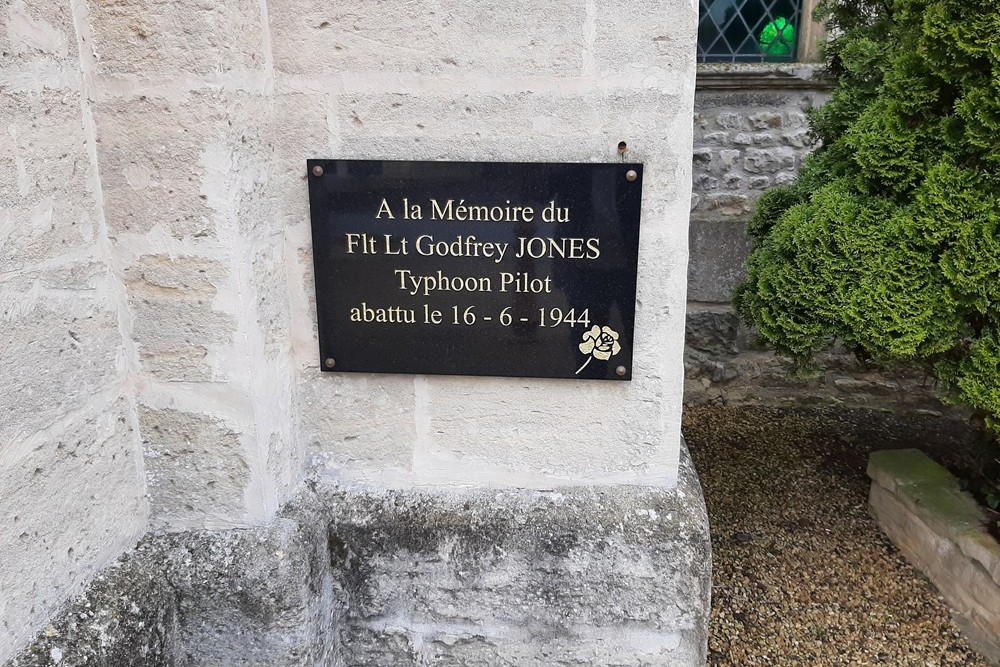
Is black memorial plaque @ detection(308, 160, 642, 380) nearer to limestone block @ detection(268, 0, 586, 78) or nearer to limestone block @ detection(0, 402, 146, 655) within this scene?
limestone block @ detection(268, 0, 586, 78)

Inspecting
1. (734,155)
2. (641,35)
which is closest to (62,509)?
(641,35)

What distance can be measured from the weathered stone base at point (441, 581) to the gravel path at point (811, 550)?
0.84 meters

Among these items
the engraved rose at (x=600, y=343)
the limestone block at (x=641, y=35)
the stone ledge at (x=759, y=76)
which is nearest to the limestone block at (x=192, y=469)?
the engraved rose at (x=600, y=343)

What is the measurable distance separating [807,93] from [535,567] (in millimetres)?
3618

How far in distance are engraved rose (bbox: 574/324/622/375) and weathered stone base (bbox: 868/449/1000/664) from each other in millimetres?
1729

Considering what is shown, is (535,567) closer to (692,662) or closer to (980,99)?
(692,662)

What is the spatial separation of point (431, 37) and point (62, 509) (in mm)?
1279

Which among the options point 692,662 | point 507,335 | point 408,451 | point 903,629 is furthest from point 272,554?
point 903,629

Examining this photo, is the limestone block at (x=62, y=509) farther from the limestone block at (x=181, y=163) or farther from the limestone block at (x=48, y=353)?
the limestone block at (x=181, y=163)

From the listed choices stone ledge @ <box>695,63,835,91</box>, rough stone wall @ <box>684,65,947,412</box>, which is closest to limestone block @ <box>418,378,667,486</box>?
rough stone wall @ <box>684,65,947,412</box>

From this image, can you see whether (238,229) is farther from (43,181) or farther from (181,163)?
(43,181)

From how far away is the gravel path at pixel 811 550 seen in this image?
2.53 metres

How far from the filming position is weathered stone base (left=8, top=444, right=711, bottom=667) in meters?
1.75

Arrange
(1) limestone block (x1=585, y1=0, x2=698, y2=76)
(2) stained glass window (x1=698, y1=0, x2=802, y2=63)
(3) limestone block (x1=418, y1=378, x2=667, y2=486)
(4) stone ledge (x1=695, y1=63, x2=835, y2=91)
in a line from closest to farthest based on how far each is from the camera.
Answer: (1) limestone block (x1=585, y1=0, x2=698, y2=76) → (3) limestone block (x1=418, y1=378, x2=667, y2=486) → (4) stone ledge (x1=695, y1=63, x2=835, y2=91) → (2) stained glass window (x1=698, y1=0, x2=802, y2=63)
